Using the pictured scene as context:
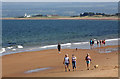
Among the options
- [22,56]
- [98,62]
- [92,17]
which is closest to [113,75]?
[98,62]

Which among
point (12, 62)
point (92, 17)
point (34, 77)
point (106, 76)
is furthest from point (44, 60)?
point (92, 17)

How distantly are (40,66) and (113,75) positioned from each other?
8355 mm

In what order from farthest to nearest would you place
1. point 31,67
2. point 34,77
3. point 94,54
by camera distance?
point 94,54
point 31,67
point 34,77

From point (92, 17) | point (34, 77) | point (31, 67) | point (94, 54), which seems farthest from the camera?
point (92, 17)

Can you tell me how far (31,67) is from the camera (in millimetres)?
25297

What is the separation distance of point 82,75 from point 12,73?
241 inches

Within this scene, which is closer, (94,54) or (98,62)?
A: (98,62)

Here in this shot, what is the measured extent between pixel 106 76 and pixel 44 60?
36.0ft

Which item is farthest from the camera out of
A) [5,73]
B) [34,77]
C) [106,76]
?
[5,73]

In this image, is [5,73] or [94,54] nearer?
[5,73]

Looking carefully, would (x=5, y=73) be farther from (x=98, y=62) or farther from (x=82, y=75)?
(x=98, y=62)

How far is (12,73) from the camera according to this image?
23.0 metres

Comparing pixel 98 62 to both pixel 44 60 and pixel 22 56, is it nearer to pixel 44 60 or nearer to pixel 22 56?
pixel 44 60

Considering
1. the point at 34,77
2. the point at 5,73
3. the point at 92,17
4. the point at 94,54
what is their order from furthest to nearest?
the point at 92,17 < the point at 94,54 < the point at 5,73 < the point at 34,77
